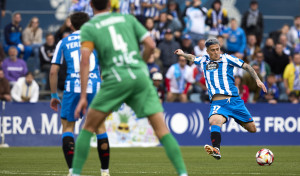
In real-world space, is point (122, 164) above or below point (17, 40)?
below

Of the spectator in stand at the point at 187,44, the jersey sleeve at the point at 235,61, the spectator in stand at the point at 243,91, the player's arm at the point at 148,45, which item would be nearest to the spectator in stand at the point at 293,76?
the spectator in stand at the point at 243,91

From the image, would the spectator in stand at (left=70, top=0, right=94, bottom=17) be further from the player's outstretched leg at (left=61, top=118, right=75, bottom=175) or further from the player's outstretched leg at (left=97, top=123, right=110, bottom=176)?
the player's outstretched leg at (left=97, top=123, right=110, bottom=176)

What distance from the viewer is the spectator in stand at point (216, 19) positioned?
70.3 ft

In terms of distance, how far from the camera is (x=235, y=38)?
21375 mm

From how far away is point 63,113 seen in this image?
28.9 feet

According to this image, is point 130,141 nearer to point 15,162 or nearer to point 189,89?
point 189,89

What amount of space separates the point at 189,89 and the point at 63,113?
12.0 m

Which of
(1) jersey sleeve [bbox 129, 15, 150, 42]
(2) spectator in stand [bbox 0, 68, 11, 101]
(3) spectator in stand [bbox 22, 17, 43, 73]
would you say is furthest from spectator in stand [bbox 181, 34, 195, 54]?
(1) jersey sleeve [bbox 129, 15, 150, 42]

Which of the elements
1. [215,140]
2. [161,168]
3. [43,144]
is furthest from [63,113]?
[43,144]

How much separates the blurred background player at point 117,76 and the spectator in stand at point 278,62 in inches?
601

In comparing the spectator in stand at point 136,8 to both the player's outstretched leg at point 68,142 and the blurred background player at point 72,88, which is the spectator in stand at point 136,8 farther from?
the player's outstretched leg at point 68,142

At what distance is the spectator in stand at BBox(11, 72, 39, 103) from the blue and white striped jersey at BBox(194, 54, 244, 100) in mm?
8056

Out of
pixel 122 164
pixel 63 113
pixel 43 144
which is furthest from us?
pixel 43 144

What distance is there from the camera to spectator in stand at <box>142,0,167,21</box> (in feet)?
69.6
